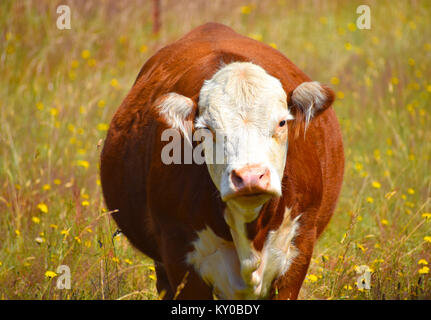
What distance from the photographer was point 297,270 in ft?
11.6

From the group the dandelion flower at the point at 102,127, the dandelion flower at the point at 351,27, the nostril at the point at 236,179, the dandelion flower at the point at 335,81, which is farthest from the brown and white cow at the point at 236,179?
the dandelion flower at the point at 351,27

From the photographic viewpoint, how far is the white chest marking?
3.38m

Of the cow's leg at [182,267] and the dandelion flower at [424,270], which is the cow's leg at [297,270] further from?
the dandelion flower at [424,270]

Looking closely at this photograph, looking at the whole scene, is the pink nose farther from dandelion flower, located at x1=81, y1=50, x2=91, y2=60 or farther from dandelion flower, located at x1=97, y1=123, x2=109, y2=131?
dandelion flower, located at x1=81, y1=50, x2=91, y2=60

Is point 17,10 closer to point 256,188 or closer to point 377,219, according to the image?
point 377,219

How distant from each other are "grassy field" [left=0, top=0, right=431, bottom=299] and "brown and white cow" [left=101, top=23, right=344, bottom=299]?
1.25 feet

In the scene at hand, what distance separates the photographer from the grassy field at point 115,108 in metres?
4.09

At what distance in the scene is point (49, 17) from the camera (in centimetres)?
800

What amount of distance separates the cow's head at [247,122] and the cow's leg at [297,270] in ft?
1.53

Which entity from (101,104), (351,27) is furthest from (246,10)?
(101,104)

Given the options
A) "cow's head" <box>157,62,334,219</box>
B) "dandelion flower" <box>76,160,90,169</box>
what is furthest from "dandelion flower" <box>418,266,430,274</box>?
"dandelion flower" <box>76,160,90,169</box>

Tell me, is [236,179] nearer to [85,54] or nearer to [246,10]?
[85,54]

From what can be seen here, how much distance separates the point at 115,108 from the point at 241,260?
370 centimetres
